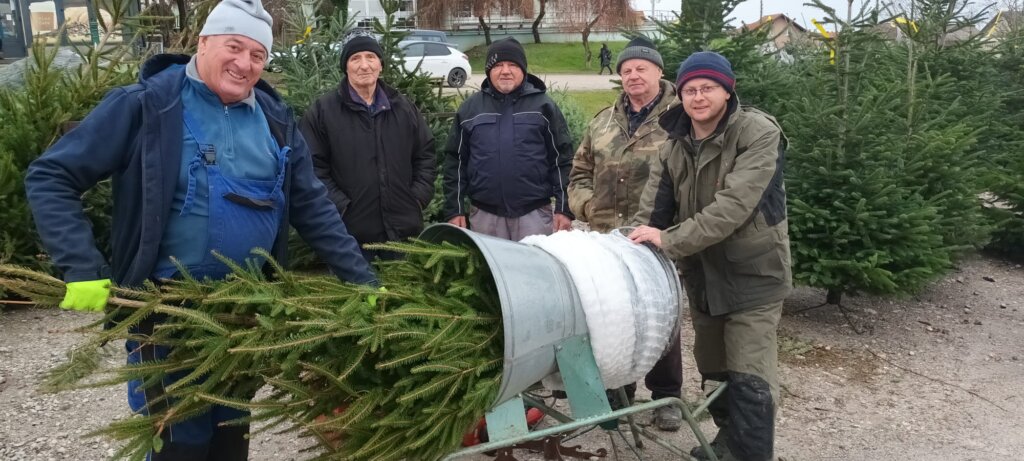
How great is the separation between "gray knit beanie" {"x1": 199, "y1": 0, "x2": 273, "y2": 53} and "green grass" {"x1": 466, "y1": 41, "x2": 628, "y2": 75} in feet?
107

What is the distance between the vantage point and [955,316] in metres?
6.08

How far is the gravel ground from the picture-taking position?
382 cm

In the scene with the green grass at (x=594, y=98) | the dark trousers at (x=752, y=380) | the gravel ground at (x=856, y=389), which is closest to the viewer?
the dark trousers at (x=752, y=380)

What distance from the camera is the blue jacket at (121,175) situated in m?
2.17

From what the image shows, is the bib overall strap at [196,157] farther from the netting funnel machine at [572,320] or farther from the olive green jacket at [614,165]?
the olive green jacket at [614,165]

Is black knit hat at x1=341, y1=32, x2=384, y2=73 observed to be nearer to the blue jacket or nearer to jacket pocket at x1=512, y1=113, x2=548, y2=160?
jacket pocket at x1=512, y1=113, x2=548, y2=160

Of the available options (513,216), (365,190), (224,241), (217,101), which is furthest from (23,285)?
(513,216)

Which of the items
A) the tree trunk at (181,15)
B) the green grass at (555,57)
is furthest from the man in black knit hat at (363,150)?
the green grass at (555,57)

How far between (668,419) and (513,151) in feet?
5.29

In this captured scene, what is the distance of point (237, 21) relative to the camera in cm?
237

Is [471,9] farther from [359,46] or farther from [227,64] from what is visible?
[227,64]

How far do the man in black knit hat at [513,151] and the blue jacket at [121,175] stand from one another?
2.02 metres

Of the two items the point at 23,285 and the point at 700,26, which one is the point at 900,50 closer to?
the point at 700,26

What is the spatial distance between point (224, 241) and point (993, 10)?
8047 mm
